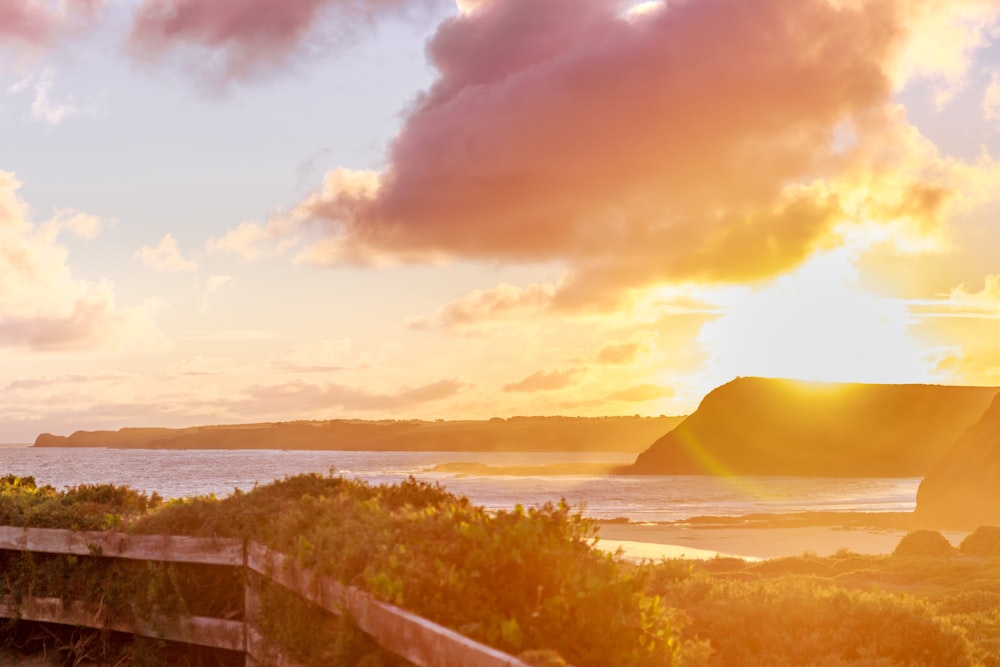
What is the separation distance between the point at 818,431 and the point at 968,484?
11591cm

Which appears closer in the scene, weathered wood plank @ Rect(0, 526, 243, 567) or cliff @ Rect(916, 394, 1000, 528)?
weathered wood plank @ Rect(0, 526, 243, 567)

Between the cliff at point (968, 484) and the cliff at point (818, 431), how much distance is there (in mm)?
102167

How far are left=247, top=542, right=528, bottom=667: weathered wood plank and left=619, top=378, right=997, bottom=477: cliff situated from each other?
143311 millimetres

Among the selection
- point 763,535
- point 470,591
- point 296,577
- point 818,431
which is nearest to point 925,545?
point 296,577

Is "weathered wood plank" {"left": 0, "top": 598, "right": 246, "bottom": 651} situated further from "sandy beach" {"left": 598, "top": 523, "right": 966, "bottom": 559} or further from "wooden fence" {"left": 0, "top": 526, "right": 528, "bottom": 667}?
"sandy beach" {"left": 598, "top": 523, "right": 966, "bottom": 559}

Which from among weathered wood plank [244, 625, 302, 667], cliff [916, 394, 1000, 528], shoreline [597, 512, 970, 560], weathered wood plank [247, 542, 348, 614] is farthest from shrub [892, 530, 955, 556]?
cliff [916, 394, 1000, 528]

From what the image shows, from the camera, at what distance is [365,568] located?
7.68 m

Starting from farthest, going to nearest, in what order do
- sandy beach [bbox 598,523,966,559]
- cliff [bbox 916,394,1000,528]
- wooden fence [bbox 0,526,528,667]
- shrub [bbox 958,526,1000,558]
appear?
cliff [bbox 916,394,1000,528] → sandy beach [bbox 598,523,966,559] → shrub [bbox 958,526,1000,558] → wooden fence [bbox 0,526,528,667]

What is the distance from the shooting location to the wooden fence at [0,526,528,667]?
6.44 m

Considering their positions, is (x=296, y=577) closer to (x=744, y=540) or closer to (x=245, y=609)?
(x=245, y=609)

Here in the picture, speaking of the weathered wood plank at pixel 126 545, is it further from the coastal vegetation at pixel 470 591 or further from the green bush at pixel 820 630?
the green bush at pixel 820 630

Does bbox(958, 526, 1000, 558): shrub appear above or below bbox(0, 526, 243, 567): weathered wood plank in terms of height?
below

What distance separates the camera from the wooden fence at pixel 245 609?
6.44 meters

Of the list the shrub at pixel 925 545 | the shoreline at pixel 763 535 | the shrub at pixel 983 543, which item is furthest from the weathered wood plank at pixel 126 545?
the shoreline at pixel 763 535
